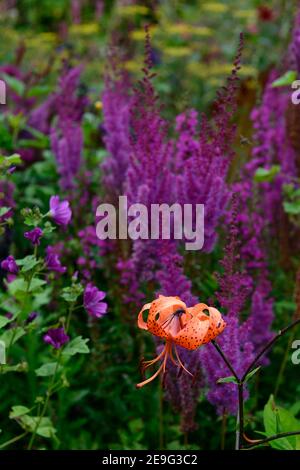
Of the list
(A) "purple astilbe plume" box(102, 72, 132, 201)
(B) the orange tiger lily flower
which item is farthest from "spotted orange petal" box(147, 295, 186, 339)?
(A) "purple astilbe plume" box(102, 72, 132, 201)

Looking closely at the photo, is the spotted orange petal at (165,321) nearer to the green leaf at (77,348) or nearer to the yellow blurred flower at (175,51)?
the green leaf at (77,348)

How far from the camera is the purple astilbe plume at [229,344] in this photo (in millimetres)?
1521

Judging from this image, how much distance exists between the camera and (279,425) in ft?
4.71

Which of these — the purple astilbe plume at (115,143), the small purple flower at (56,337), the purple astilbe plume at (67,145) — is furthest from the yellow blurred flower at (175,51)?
the small purple flower at (56,337)

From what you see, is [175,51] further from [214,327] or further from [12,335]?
[214,327]

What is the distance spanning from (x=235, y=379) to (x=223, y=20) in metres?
5.46

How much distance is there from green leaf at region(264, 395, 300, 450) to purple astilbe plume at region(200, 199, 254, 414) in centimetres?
13

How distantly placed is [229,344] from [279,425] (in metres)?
0.19

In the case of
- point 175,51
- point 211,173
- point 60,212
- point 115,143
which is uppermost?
point 175,51

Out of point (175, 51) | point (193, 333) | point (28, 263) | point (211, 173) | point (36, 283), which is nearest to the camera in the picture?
point (193, 333)

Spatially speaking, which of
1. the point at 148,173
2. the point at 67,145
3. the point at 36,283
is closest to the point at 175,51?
the point at 67,145

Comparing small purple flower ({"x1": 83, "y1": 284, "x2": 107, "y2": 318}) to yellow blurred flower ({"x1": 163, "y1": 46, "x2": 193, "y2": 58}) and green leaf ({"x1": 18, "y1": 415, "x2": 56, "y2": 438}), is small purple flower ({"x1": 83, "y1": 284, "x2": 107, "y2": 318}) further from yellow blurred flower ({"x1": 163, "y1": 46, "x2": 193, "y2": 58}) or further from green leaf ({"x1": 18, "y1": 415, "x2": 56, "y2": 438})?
yellow blurred flower ({"x1": 163, "y1": 46, "x2": 193, "y2": 58})

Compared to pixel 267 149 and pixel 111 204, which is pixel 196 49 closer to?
pixel 267 149

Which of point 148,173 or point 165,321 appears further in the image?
point 148,173
